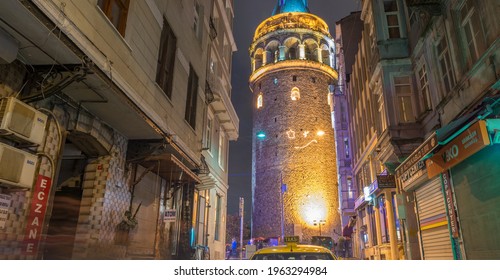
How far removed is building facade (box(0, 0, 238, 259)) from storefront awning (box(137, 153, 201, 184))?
0.05m

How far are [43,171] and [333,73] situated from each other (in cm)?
4537

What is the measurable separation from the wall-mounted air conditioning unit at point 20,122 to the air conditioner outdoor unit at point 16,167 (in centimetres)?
23

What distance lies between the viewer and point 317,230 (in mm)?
41312

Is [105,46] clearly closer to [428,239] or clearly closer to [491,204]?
[491,204]

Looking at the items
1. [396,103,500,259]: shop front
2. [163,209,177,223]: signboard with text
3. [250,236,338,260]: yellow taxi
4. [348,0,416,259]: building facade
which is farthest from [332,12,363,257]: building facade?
[250,236,338,260]: yellow taxi

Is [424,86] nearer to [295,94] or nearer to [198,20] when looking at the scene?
[198,20]

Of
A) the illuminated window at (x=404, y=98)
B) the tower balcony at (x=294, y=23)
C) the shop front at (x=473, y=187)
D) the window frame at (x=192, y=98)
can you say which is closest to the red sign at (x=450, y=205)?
the shop front at (x=473, y=187)

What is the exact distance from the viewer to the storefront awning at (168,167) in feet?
34.3

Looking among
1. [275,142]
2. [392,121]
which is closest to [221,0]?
[392,121]

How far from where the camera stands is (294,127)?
44500 mm

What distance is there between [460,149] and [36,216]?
10.0m

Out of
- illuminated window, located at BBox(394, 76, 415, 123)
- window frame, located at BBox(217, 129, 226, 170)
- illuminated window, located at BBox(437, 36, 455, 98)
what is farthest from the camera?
window frame, located at BBox(217, 129, 226, 170)

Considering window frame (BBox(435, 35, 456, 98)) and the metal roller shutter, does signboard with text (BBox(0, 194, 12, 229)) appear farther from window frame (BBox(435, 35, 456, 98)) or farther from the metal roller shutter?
window frame (BBox(435, 35, 456, 98))

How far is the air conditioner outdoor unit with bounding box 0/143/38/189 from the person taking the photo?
5.26m
